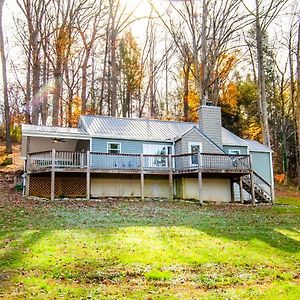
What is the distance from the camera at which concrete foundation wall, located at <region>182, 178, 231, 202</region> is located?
67.8ft

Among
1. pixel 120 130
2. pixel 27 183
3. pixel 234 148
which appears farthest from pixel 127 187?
pixel 234 148

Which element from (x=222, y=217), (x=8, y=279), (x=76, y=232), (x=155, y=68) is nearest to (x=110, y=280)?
(x=8, y=279)

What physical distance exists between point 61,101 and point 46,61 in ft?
12.0

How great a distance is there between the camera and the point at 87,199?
1789cm

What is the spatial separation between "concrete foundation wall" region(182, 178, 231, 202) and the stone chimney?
8.24 feet

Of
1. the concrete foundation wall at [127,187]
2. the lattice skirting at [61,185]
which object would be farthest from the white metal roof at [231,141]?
the lattice skirting at [61,185]

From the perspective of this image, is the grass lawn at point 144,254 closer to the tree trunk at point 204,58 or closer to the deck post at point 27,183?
the deck post at point 27,183

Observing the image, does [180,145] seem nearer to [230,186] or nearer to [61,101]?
[230,186]

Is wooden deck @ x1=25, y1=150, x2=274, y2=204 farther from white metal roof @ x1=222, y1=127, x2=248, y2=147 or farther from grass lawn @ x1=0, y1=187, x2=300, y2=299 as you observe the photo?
white metal roof @ x1=222, y1=127, x2=248, y2=147

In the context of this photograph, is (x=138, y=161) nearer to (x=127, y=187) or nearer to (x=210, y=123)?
(x=127, y=187)

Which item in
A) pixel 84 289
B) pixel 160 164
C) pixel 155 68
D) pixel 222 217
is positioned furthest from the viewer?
pixel 155 68

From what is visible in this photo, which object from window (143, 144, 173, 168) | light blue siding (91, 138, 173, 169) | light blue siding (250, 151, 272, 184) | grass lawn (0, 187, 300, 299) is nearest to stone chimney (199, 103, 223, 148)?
window (143, 144, 173, 168)

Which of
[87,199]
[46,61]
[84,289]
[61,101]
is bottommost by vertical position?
[84,289]

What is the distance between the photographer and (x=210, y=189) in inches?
835
